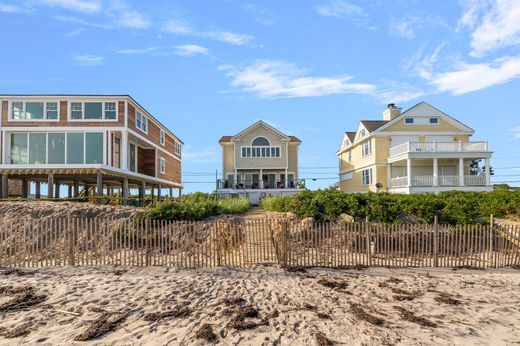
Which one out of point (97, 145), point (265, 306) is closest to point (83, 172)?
point (97, 145)

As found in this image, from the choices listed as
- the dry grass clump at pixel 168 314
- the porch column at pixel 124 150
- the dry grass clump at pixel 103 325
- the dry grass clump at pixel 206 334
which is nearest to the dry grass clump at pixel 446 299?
the dry grass clump at pixel 206 334

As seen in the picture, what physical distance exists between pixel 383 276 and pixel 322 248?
6.61ft

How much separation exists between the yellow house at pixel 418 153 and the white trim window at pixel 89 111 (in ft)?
76.0

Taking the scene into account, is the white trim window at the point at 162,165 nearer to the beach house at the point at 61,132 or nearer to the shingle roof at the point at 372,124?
the beach house at the point at 61,132

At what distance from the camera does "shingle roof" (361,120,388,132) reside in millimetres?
33775

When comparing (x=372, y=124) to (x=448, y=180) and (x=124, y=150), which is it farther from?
(x=124, y=150)

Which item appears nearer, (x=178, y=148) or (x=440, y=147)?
(x=440, y=147)

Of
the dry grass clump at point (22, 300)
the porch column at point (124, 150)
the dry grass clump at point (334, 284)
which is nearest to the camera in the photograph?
the dry grass clump at point (22, 300)

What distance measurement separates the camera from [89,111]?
77.9ft

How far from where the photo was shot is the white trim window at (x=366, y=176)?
111ft

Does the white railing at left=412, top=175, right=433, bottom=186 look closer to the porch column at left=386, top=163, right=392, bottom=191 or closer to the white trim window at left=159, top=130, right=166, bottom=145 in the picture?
the porch column at left=386, top=163, right=392, bottom=191

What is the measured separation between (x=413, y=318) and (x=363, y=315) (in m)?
0.98

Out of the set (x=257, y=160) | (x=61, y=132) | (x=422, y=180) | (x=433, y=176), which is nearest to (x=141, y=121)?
(x=61, y=132)

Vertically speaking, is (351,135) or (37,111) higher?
(351,135)
